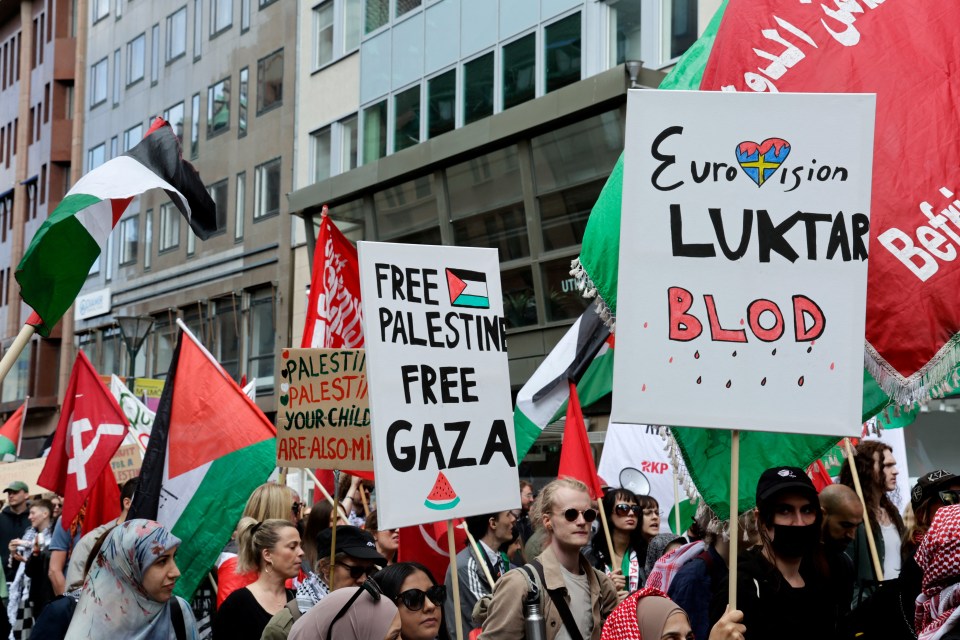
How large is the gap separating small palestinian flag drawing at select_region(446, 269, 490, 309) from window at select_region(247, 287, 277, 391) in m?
26.2

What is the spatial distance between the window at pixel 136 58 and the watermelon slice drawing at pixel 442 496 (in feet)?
122

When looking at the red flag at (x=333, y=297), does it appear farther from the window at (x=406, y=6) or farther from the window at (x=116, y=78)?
the window at (x=116, y=78)

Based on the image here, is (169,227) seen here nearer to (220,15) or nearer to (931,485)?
(220,15)

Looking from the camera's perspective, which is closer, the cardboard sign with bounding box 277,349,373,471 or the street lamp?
the cardboard sign with bounding box 277,349,373,471

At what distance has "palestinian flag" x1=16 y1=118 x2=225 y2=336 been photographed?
727 cm

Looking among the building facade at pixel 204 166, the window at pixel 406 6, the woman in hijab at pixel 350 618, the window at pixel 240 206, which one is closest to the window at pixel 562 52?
the window at pixel 406 6

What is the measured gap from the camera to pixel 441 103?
84.1 feet

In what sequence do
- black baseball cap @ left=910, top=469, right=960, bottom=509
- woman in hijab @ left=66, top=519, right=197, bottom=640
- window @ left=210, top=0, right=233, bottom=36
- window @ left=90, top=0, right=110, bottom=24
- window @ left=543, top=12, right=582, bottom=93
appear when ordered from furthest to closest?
window @ left=90, top=0, right=110, bottom=24
window @ left=210, top=0, right=233, bottom=36
window @ left=543, top=12, right=582, bottom=93
black baseball cap @ left=910, top=469, right=960, bottom=509
woman in hijab @ left=66, top=519, right=197, bottom=640

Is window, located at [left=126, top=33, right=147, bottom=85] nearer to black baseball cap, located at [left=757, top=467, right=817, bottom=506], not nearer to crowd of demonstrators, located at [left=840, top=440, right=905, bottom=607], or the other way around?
crowd of demonstrators, located at [left=840, top=440, right=905, bottom=607]

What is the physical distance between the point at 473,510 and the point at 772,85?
2.53m

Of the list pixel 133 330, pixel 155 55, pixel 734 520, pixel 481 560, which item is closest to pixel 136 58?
pixel 155 55

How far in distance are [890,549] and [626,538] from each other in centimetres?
220

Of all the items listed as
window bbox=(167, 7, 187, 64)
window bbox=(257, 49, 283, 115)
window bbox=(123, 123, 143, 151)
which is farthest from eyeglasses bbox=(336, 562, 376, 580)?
window bbox=(123, 123, 143, 151)

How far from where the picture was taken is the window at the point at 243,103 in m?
34.5
